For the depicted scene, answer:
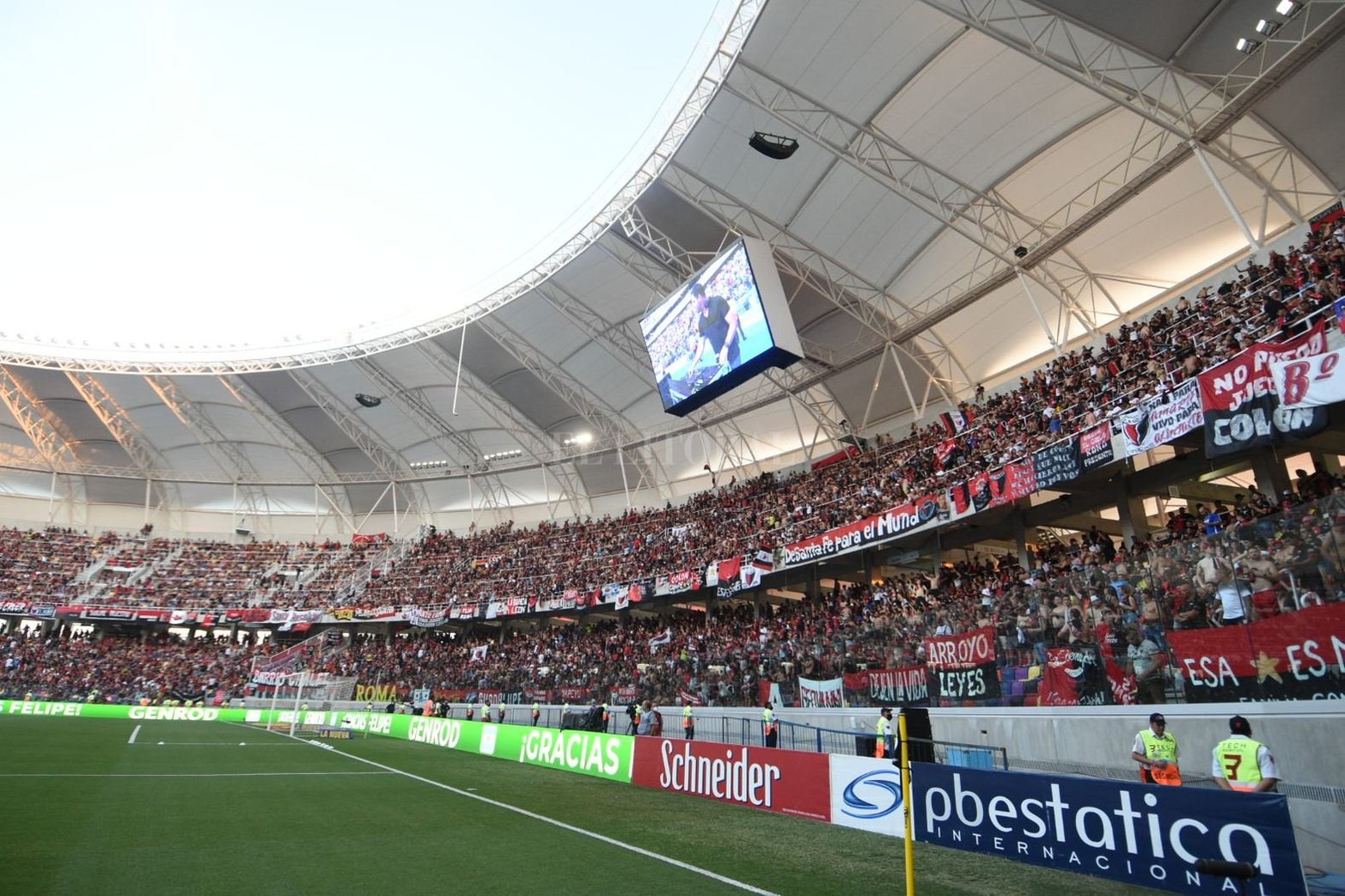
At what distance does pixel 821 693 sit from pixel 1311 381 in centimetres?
1137

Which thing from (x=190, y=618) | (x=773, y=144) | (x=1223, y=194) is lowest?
(x=190, y=618)

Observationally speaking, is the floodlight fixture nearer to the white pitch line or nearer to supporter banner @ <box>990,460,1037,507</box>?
supporter banner @ <box>990,460,1037,507</box>

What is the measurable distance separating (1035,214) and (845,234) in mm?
5728

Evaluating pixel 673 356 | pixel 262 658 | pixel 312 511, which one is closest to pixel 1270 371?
pixel 673 356

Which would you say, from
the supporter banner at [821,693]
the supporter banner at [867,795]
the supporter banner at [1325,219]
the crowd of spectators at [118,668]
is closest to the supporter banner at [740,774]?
the supporter banner at [867,795]

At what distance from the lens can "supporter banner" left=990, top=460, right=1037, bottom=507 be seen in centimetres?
1755

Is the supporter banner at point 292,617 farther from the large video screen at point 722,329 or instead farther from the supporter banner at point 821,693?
the supporter banner at point 821,693

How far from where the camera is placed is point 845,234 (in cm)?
2447

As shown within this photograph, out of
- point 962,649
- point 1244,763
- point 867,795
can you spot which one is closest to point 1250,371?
point 962,649

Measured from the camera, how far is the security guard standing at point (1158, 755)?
7.45 m

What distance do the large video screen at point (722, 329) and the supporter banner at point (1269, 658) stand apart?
Answer: 1272 centimetres

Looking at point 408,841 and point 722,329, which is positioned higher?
point 722,329

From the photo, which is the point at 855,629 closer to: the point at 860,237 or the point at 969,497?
the point at 969,497

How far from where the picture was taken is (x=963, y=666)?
13.6 metres
